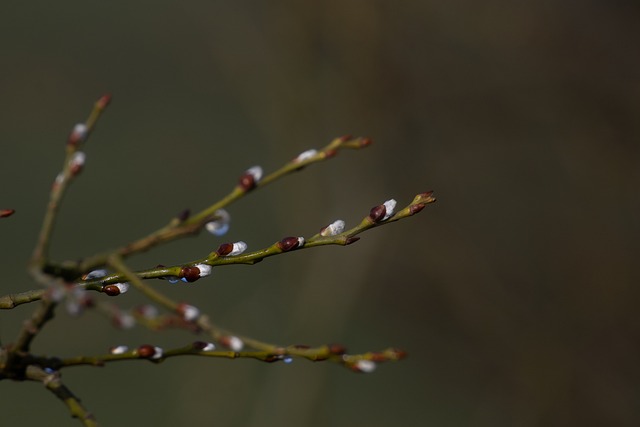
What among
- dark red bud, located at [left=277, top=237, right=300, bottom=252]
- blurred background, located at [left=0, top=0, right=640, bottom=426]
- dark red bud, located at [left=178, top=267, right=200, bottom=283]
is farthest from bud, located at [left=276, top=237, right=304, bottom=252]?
blurred background, located at [left=0, top=0, right=640, bottom=426]

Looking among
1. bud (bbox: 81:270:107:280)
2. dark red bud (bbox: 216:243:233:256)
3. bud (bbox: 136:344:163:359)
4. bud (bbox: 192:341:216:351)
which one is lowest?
bud (bbox: 192:341:216:351)

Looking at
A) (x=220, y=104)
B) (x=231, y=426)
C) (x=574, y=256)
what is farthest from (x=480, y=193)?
(x=220, y=104)

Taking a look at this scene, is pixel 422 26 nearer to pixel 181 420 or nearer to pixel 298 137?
pixel 298 137

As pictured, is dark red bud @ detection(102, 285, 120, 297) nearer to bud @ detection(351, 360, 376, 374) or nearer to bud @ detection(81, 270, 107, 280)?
bud @ detection(81, 270, 107, 280)

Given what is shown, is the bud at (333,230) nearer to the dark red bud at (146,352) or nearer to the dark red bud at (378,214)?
the dark red bud at (378,214)

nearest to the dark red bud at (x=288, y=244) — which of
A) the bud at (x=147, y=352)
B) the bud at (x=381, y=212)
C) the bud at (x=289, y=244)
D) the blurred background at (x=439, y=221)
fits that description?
the bud at (x=289, y=244)

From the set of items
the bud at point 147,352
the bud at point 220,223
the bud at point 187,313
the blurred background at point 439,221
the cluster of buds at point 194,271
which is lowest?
the blurred background at point 439,221

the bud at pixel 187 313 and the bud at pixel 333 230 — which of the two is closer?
the bud at pixel 187 313

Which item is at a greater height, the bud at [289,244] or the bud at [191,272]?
the bud at [191,272]
